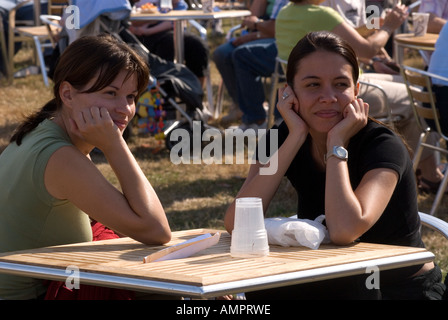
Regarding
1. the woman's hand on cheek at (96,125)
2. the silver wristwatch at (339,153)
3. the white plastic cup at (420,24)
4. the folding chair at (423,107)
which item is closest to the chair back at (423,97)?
the folding chair at (423,107)

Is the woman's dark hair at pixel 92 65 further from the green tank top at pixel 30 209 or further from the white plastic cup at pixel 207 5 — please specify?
the white plastic cup at pixel 207 5

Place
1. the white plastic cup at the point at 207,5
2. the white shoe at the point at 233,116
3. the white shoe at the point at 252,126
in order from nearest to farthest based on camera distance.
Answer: the white plastic cup at the point at 207,5, the white shoe at the point at 252,126, the white shoe at the point at 233,116

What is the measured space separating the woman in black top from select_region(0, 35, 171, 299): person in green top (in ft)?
1.29

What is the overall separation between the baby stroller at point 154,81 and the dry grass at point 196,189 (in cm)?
22

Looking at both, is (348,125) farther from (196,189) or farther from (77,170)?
(196,189)

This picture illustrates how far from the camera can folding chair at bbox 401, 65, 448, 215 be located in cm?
479

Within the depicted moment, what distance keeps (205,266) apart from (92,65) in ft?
2.64

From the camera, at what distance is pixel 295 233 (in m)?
2.17

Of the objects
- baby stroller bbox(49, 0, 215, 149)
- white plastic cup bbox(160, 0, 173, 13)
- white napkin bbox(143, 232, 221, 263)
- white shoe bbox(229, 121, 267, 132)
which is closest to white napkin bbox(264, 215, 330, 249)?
white napkin bbox(143, 232, 221, 263)

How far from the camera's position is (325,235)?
2.25m

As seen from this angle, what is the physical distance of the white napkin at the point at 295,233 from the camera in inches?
84.8

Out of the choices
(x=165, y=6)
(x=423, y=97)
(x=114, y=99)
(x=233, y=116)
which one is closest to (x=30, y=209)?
(x=114, y=99)
